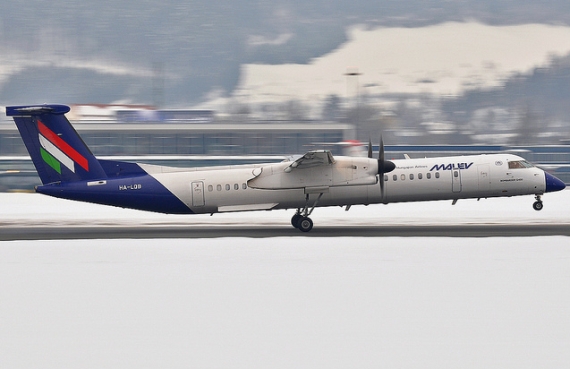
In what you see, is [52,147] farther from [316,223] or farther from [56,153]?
[316,223]

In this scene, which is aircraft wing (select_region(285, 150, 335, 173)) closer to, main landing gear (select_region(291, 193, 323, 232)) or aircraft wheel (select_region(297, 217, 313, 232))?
main landing gear (select_region(291, 193, 323, 232))

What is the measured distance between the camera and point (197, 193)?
26.9 metres

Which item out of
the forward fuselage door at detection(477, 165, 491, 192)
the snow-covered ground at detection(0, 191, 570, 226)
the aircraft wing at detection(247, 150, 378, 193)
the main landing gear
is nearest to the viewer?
the aircraft wing at detection(247, 150, 378, 193)

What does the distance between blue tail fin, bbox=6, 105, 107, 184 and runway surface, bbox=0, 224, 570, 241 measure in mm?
2203

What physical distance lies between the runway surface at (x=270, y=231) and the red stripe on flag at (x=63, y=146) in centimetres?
262

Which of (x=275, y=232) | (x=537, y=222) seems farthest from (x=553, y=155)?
(x=275, y=232)

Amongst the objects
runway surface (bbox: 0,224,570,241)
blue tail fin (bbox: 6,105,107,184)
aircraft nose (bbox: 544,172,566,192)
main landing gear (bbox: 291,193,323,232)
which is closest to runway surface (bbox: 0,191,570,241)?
runway surface (bbox: 0,224,570,241)

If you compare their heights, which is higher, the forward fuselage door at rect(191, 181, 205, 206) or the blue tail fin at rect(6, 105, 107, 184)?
the blue tail fin at rect(6, 105, 107, 184)

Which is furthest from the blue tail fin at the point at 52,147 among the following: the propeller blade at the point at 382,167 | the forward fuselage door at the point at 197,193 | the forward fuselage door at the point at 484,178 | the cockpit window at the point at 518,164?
the cockpit window at the point at 518,164

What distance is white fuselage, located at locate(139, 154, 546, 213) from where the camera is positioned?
26.8m

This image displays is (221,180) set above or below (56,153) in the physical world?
below
